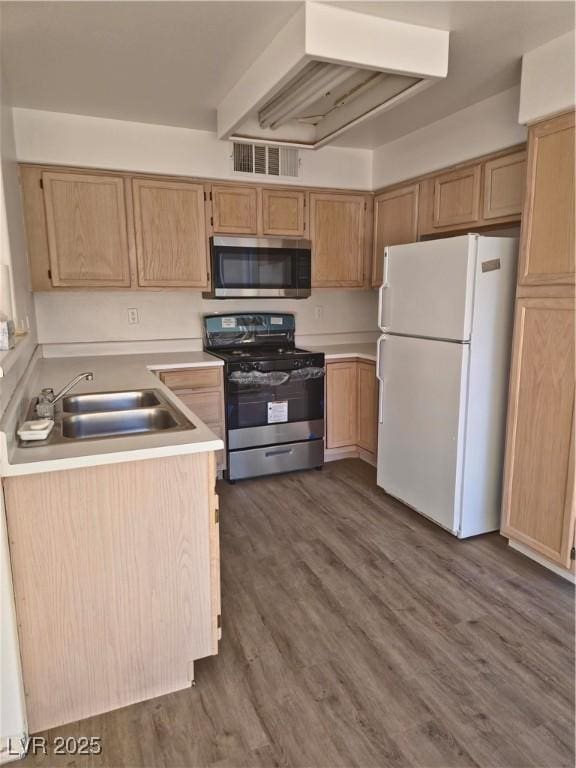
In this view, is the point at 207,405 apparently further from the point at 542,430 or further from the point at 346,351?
the point at 542,430

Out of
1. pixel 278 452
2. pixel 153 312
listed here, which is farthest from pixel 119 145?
pixel 278 452

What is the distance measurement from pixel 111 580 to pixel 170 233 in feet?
8.19

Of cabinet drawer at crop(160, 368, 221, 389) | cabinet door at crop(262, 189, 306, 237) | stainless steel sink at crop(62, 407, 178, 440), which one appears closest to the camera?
stainless steel sink at crop(62, 407, 178, 440)

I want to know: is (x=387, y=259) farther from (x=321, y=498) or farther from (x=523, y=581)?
(x=523, y=581)

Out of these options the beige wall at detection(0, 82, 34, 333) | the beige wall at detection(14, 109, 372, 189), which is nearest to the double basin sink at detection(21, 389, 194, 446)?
the beige wall at detection(0, 82, 34, 333)

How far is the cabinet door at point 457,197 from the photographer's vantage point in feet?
9.71

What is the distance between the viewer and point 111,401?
2262 millimetres

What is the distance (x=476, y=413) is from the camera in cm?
265

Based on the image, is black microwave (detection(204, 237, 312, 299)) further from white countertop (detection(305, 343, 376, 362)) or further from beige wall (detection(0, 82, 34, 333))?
beige wall (detection(0, 82, 34, 333))

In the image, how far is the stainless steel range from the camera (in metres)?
3.46

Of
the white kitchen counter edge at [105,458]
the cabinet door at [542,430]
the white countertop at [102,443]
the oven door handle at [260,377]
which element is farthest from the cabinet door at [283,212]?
the white kitchen counter edge at [105,458]

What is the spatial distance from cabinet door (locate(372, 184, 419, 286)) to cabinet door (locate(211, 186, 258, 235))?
101 centimetres

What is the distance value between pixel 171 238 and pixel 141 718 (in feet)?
9.17

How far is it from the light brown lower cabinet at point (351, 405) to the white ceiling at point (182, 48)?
5.81ft
